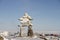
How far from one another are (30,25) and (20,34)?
1.19m

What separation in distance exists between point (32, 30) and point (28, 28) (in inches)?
16.2

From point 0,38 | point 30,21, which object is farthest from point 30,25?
point 0,38

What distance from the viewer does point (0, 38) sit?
42.2 ft

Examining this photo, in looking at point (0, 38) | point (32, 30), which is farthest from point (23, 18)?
point (0, 38)

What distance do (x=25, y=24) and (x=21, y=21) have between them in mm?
416

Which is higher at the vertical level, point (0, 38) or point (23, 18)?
point (23, 18)

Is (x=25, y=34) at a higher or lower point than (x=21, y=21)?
lower

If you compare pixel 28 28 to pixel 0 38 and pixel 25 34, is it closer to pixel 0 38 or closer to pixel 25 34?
pixel 25 34

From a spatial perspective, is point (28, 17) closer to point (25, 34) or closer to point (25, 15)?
point (25, 15)

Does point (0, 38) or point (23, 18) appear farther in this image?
point (23, 18)

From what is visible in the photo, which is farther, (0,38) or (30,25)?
(30,25)

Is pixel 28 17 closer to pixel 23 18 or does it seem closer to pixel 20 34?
pixel 23 18

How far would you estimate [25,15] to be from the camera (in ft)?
51.7

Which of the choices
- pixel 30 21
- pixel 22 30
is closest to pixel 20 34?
pixel 22 30
